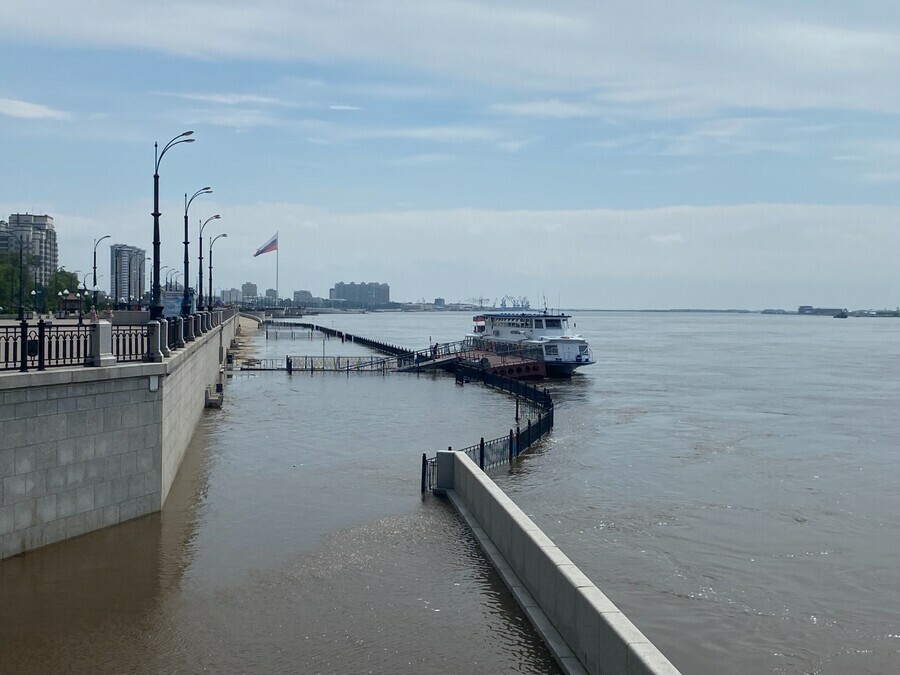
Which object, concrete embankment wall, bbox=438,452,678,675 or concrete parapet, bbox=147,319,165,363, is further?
concrete parapet, bbox=147,319,165,363

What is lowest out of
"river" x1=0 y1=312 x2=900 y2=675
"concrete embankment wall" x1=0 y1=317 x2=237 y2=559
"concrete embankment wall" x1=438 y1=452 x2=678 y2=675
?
"river" x1=0 y1=312 x2=900 y2=675

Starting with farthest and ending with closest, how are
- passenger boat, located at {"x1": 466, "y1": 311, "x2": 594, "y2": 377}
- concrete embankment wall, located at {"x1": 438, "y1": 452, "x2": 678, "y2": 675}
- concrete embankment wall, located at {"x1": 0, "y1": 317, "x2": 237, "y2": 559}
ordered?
1. passenger boat, located at {"x1": 466, "y1": 311, "x2": 594, "y2": 377}
2. concrete embankment wall, located at {"x1": 0, "y1": 317, "x2": 237, "y2": 559}
3. concrete embankment wall, located at {"x1": 438, "y1": 452, "x2": 678, "y2": 675}

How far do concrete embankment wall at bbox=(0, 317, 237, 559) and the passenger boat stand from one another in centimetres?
4686

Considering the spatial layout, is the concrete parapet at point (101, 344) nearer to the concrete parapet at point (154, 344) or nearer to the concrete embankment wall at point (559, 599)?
the concrete parapet at point (154, 344)

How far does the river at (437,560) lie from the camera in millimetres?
13070

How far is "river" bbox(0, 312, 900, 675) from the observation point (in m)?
13.1

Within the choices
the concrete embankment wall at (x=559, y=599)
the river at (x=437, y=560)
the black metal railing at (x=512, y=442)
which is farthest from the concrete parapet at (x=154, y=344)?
the concrete embankment wall at (x=559, y=599)

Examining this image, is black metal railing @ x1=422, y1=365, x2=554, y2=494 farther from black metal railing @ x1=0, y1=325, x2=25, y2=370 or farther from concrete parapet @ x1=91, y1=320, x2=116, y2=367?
black metal railing @ x1=0, y1=325, x2=25, y2=370

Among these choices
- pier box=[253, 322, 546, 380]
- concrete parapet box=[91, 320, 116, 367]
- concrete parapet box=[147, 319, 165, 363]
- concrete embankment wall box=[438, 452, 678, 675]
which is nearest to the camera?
concrete embankment wall box=[438, 452, 678, 675]

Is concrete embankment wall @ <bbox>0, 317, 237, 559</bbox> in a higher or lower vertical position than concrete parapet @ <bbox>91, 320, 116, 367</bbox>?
lower

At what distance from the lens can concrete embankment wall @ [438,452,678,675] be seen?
10.4m

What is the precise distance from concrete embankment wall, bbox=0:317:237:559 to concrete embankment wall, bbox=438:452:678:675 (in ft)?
23.4

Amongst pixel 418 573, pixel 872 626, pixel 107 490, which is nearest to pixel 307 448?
pixel 107 490

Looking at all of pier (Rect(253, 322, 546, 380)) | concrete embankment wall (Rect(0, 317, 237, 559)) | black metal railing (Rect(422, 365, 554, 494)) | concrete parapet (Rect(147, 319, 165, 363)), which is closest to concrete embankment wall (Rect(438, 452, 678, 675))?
black metal railing (Rect(422, 365, 554, 494))
